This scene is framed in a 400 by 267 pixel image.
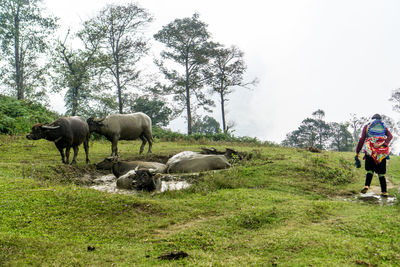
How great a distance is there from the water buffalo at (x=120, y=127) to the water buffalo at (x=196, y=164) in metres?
3.67

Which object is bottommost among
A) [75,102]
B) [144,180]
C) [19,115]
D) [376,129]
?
[144,180]

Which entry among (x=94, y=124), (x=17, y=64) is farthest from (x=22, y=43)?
(x=94, y=124)

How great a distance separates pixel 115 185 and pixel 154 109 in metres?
22.3

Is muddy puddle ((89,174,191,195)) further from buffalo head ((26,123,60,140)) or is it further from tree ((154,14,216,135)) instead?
tree ((154,14,216,135))

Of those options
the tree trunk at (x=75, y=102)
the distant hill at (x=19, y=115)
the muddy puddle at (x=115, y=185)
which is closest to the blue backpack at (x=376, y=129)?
the muddy puddle at (x=115, y=185)

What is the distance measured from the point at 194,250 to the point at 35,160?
387 inches

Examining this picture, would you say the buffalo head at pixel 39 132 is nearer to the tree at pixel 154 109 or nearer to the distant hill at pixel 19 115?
the distant hill at pixel 19 115

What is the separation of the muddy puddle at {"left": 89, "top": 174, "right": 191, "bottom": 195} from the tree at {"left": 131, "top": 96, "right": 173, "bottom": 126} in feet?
66.8

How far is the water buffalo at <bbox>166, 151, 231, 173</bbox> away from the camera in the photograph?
1074cm

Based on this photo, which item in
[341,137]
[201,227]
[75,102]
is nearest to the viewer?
[201,227]

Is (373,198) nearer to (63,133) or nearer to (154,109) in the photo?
(63,133)

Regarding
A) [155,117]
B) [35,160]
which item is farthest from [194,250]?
[155,117]

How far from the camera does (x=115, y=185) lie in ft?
30.6

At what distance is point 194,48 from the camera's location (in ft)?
98.1
